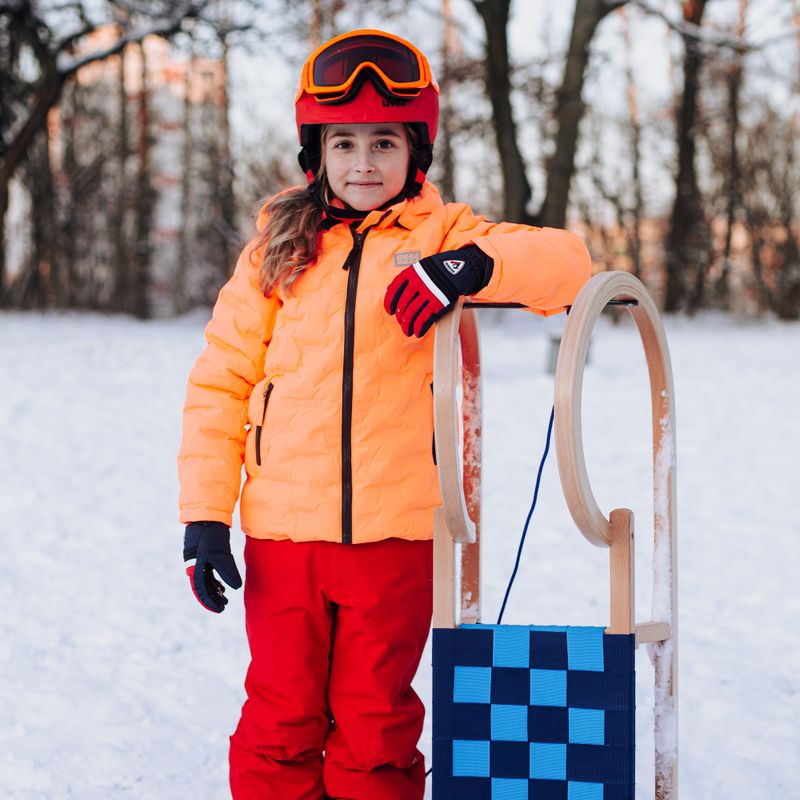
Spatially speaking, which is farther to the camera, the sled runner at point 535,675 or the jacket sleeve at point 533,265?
the jacket sleeve at point 533,265

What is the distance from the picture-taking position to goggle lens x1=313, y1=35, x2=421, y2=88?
202 centimetres

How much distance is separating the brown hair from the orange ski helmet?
7 centimetres

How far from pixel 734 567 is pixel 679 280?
46.2 feet

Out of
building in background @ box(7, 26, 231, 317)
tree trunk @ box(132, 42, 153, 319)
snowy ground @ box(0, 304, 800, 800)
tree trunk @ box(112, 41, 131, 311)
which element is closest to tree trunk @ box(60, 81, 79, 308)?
building in background @ box(7, 26, 231, 317)

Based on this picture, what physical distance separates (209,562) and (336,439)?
36 centimetres

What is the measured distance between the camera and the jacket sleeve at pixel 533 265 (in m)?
1.87

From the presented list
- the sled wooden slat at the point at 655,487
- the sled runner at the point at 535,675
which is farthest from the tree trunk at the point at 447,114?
the sled runner at the point at 535,675

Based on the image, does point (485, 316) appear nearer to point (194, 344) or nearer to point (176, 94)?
point (194, 344)

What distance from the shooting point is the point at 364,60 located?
2.02 meters

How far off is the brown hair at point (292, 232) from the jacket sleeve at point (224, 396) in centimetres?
6

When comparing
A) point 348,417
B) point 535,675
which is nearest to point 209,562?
point 348,417

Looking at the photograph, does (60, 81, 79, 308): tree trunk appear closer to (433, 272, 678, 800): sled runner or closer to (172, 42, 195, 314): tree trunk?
(172, 42, 195, 314): tree trunk

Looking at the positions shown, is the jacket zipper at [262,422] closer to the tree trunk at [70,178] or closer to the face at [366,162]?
the face at [366,162]

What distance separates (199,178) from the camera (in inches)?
769
